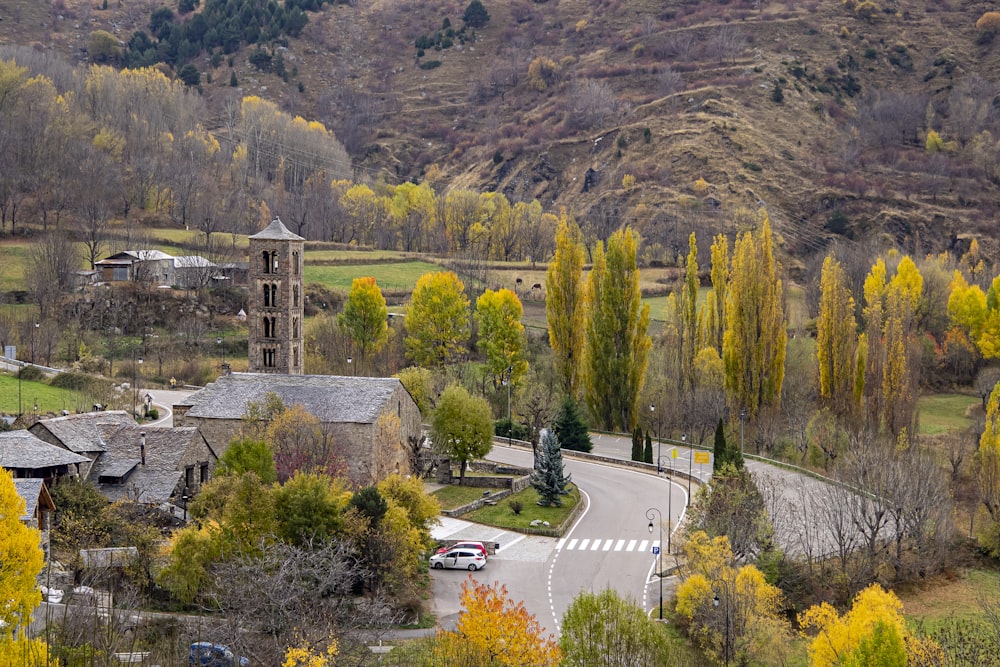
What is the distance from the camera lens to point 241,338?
80.8 m

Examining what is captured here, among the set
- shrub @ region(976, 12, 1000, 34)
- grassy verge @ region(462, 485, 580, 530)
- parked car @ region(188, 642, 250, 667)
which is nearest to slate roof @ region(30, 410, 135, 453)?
grassy verge @ region(462, 485, 580, 530)

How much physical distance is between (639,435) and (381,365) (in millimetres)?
22584

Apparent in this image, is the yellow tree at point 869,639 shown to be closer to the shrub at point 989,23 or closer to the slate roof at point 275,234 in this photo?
the slate roof at point 275,234

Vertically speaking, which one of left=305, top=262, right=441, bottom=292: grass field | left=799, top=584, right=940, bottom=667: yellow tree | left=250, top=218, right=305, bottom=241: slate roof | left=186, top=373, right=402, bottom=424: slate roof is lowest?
left=799, top=584, right=940, bottom=667: yellow tree

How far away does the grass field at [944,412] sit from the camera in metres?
73.6

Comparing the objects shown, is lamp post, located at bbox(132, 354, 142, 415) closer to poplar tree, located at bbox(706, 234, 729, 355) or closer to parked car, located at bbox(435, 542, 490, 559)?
parked car, located at bbox(435, 542, 490, 559)

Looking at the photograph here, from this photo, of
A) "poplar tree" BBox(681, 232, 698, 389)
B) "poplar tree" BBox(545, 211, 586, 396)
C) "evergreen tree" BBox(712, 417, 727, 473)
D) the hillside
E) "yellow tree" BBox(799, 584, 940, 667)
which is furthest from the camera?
the hillside

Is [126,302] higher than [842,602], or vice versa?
[126,302]

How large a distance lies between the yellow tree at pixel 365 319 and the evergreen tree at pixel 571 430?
61.6 feet

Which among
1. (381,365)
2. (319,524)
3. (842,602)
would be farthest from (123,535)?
(381,365)

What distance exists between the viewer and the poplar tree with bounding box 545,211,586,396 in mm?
69500

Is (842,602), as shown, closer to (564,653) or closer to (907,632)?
(907,632)

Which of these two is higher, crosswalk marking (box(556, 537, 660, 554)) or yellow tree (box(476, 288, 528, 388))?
yellow tree (box(476, 288, 528, 388))

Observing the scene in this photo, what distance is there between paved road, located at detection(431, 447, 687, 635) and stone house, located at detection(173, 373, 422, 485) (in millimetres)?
4275
